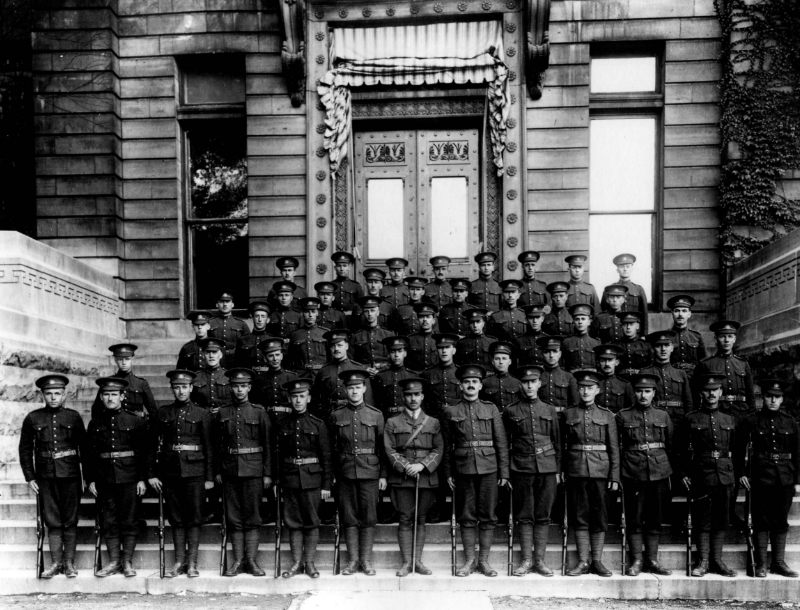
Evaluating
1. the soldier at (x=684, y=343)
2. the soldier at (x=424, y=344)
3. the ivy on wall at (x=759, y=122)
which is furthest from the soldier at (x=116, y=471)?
the ivy on wall at (x=759, y=122)

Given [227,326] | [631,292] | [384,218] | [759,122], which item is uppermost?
[759,122]

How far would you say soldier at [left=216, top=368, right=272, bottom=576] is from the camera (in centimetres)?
670

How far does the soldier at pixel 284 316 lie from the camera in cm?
854

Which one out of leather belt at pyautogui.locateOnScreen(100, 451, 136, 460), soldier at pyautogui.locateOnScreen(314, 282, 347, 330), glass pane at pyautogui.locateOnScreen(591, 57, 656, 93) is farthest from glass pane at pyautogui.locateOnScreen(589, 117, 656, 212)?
leather belt at pyautogui.locateOnScreen(100, 451, 136, 460)

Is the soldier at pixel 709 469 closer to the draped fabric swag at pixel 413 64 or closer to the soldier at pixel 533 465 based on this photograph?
the soldier at pixel 533 465

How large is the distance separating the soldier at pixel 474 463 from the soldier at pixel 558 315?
1.71 meters

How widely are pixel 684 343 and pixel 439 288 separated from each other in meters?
2.69

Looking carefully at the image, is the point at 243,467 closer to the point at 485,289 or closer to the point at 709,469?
the point at 485,289

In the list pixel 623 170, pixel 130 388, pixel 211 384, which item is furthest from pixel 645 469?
pixel 623 170

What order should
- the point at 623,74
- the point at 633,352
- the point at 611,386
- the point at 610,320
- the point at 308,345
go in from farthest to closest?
the point at 623,74 → the point at 610,320 → the point at 308,345 → the point at 633,352 → the point at 611,386

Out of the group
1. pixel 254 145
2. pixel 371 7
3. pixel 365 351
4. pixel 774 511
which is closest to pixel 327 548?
pixel 365 351

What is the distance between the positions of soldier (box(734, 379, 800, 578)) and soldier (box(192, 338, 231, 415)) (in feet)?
15.4

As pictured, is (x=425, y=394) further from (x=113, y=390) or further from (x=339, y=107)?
(x=339, y=107)

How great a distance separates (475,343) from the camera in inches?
308
